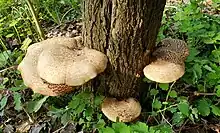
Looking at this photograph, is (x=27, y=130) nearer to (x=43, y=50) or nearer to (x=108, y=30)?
(x=43, y=50)

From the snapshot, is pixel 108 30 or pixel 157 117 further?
pixel 157 117

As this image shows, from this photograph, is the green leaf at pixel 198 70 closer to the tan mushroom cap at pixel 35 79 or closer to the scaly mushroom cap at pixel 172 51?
the scaly mushroom cap at pixel 172 51

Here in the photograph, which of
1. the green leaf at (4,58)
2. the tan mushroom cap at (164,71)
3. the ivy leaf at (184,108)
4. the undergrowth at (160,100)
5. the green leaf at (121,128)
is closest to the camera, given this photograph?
the green leaf at (121,128)

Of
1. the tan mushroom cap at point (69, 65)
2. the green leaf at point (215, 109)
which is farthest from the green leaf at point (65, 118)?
the green leaf at point (215, 109)

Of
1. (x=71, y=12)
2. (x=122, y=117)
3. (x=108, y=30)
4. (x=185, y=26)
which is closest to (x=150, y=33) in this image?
(x=108, y=30)

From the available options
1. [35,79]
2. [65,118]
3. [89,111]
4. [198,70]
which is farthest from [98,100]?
[198,70]

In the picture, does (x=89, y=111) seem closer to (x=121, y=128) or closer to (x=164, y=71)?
(x=121, y=128)

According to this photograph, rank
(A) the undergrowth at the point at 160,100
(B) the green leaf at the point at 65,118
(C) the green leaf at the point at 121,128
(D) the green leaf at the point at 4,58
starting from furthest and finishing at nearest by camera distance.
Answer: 1. (D) the green leaf at the point at 4,58
2. (B) the green leaf at the point at 65,118
3. (A) the undergrowth at the point at 160,100
4. (C) the green leaf at the point at 121,128
